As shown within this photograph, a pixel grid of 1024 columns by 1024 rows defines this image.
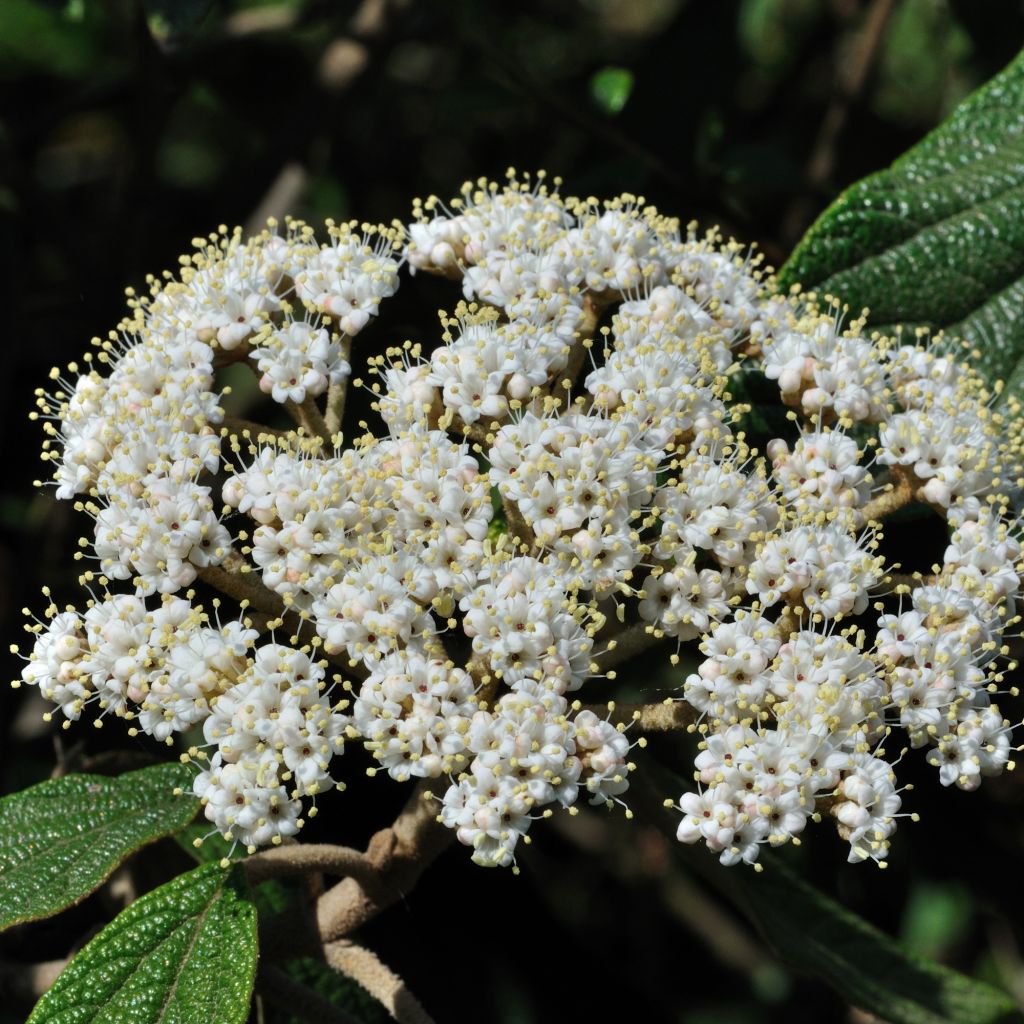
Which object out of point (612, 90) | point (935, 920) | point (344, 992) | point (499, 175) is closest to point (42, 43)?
point (499, 175)

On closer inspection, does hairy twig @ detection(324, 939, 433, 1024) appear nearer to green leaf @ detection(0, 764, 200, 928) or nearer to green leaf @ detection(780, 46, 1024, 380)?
green leaf @ detection(0, 764, 200, 928)

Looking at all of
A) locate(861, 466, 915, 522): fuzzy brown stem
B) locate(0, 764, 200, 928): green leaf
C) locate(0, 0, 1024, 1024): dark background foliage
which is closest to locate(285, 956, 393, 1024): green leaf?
locate(0, 0, 1024, 1024): dark background foliage

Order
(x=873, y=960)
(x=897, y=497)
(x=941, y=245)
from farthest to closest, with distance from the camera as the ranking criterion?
(x=873, y=960), (x=941, y=245), (x=897, y=497)

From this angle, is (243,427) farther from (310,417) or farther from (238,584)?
(238,584)

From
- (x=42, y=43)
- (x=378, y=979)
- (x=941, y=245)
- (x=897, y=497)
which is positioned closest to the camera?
(x=378, y=979)

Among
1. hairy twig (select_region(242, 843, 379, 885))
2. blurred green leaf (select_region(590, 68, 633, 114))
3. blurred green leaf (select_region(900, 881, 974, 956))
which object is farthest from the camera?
blurred green leaf (select_region(900, 881, 974, 956))

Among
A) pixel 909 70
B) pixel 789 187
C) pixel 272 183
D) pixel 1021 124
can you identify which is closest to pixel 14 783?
pixel 272 183
